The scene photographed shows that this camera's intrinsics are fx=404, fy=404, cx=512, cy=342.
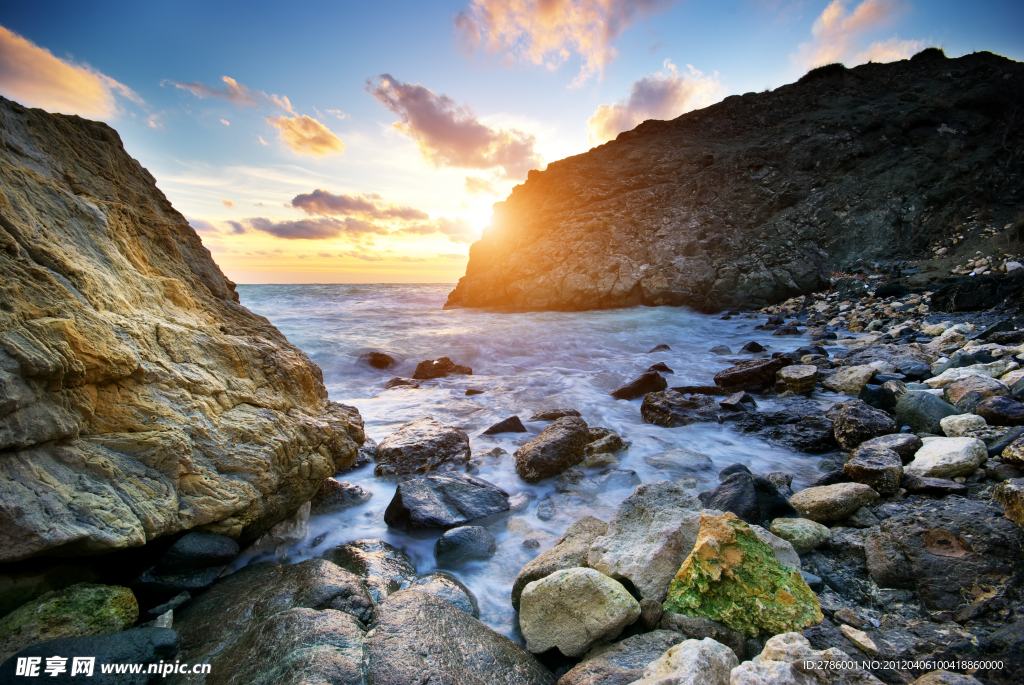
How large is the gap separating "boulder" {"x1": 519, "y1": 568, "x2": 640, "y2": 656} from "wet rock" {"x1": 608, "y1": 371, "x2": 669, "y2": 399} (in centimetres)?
504

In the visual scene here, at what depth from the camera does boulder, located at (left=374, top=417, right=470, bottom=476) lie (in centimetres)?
420

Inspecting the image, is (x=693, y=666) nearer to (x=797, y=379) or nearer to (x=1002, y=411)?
(x=1002, y=411)

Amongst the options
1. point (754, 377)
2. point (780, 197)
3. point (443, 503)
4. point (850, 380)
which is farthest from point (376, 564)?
point (780, 197)

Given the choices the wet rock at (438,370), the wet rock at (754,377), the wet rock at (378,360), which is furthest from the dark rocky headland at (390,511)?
the wet rock at (378,360)

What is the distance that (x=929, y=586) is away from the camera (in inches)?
77.4

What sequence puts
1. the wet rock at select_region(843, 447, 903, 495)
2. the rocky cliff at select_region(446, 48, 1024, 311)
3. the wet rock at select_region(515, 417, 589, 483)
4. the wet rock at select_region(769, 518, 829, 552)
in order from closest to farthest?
the wet rock at select_region(769, 518, 829, 552) → the wet rock at select_region(843, 447, 903, 495) → the wet rock at select_region(515, 417, 589, 483) → the rocky cliff at select_region(446, 48, 1024, 311)

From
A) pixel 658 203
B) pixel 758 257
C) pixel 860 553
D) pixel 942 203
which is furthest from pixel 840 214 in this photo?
pixel 860 553

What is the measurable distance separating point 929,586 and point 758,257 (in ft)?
60.7

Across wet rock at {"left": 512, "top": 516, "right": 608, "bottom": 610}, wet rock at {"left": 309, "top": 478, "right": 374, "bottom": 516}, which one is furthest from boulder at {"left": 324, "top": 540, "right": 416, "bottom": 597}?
wet rock at {"left": 512, "top": 516, "right": 608, "bottom": 610}

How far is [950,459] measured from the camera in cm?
279

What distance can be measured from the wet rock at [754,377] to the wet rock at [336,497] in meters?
5.64

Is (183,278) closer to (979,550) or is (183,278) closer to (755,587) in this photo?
(755,587)

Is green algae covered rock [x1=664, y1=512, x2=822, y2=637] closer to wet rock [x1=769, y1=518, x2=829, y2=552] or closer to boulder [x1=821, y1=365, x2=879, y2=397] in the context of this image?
wet rock [x1=769, y1=518, x2=829, y2=552]

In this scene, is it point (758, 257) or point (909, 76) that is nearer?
point (758, 257)
